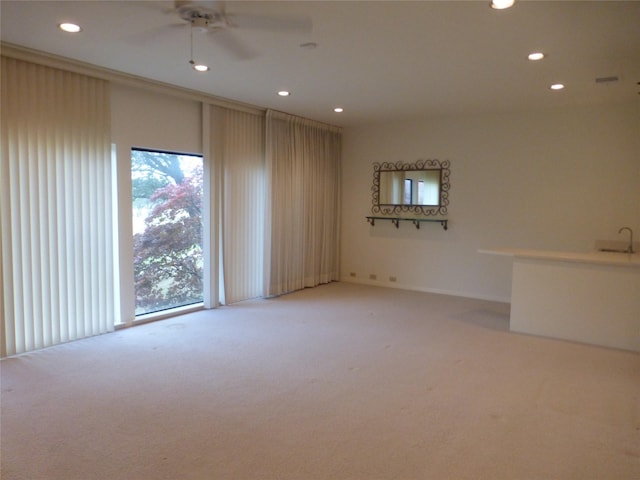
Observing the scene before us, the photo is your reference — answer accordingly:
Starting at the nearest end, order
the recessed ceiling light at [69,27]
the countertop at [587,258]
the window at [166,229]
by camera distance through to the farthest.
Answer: the recessed ceiling light at [69,27], the countertop at [587,258], the window at [166,229]

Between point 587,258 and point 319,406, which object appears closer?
point 319,406

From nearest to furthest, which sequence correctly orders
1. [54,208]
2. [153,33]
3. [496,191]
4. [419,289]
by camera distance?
[153,33] < [54,208] < [496,191] < [419,289]

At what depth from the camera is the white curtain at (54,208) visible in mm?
3766

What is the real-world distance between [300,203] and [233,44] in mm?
3419

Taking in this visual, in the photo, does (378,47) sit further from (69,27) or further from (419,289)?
(419,289)

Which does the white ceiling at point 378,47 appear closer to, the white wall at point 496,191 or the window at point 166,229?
the white wall at point 496,191

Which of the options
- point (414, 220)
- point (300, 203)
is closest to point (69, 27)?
point (300, 203)

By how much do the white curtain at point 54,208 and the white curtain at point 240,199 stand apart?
1451 millimetres

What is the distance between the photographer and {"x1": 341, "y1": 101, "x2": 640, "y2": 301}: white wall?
543 centimetres

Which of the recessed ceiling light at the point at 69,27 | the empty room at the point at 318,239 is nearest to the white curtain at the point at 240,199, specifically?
the empty room at the point at 318,239

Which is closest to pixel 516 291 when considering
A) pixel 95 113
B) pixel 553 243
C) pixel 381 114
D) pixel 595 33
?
pixel 553 243

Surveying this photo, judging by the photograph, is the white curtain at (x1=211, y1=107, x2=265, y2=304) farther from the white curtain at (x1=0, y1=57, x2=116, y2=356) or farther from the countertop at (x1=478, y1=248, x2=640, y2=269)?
the countertop at (x1=478, y1=248, x2=640, y2=269)

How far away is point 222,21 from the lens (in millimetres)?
3064

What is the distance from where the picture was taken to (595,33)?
319cm
